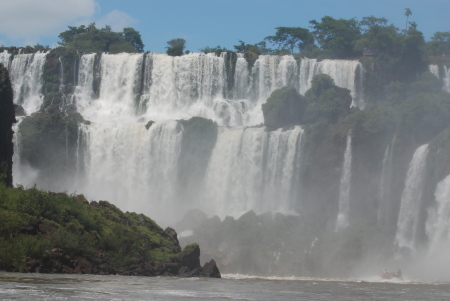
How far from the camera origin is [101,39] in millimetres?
120250

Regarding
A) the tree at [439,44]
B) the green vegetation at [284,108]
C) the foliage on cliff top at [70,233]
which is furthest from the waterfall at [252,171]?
the tree at [439,44]

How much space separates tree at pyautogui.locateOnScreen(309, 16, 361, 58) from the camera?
106500mm

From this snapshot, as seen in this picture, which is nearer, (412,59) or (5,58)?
(412,59)

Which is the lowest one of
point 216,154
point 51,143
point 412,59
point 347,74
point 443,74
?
point 216,154

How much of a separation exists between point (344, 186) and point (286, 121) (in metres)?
10.4

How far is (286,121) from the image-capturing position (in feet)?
273

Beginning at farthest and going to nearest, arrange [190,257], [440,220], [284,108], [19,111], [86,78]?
[86,78] < [19,111] < [284,108] < [440,220] < [190,257]

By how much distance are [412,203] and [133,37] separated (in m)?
67.6

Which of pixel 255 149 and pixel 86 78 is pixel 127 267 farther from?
pixel 86 78

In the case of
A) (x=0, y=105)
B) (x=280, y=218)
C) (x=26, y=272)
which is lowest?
(x=26, y=272)

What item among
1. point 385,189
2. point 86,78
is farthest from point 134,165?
point 385,189

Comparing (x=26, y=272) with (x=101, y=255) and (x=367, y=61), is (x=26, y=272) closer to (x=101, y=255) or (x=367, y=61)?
(x=101, y=255)

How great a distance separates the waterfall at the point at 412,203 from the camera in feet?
225

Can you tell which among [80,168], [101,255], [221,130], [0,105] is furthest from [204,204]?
[101,255]
